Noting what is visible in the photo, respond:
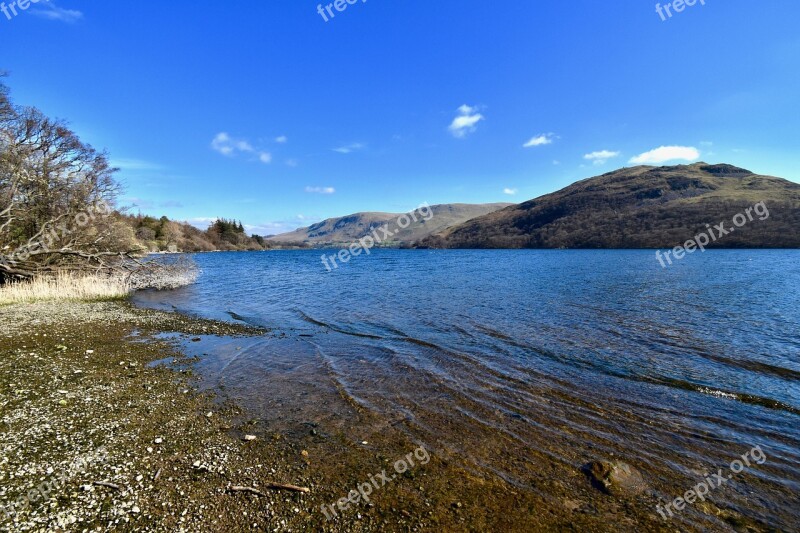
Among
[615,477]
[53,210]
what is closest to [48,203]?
[53,210]

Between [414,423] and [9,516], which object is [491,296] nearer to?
[414,423]

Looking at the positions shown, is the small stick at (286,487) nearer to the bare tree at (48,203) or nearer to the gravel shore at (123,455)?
the gravel shore at (123,455)

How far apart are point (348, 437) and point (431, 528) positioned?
136 inches

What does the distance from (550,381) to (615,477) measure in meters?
5.62

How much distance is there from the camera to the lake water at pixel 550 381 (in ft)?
28.0

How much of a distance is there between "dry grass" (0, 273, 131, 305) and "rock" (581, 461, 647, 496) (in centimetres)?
3385

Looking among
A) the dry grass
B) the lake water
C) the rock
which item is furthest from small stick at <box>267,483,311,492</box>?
the dry grass

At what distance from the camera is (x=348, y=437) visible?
8898 mm

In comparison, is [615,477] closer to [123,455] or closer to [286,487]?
[286,487]

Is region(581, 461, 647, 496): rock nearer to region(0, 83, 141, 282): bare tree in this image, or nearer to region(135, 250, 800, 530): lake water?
region(135, 250, 800, 530): lake water

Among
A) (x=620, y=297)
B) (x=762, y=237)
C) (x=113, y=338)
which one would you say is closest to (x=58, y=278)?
(x=113, y=338)

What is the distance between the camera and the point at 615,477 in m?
7.42

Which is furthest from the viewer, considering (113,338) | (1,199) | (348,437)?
(1,199)

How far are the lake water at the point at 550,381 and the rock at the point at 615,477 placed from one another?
1.47 ft
